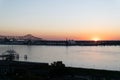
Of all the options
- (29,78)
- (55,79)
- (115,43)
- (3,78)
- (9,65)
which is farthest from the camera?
(115,43)

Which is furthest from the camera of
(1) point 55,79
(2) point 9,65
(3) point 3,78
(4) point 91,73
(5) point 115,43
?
(5) point 115,43

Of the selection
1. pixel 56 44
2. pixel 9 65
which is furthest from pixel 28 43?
pixel 9 65

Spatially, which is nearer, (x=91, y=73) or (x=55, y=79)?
(x=55, y=79)

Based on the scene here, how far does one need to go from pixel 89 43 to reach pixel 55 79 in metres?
153

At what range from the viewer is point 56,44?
178m

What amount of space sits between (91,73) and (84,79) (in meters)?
1.88

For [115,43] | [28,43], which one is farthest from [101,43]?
[28,43]

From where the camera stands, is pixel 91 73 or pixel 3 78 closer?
pixel 3 78

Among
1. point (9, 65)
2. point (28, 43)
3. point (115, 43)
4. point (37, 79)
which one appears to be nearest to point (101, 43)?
point (115, 43)

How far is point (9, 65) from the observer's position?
27203 mm

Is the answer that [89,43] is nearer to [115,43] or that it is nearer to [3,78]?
[115,43]

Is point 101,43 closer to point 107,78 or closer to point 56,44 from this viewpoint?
point 56,44

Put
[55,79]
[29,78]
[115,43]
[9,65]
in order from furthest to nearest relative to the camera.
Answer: [115,43] → [9,65] → [55,79] → [29,78]

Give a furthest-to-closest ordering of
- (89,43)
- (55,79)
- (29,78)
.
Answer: (89,43)
(55,79)
(29,78)
